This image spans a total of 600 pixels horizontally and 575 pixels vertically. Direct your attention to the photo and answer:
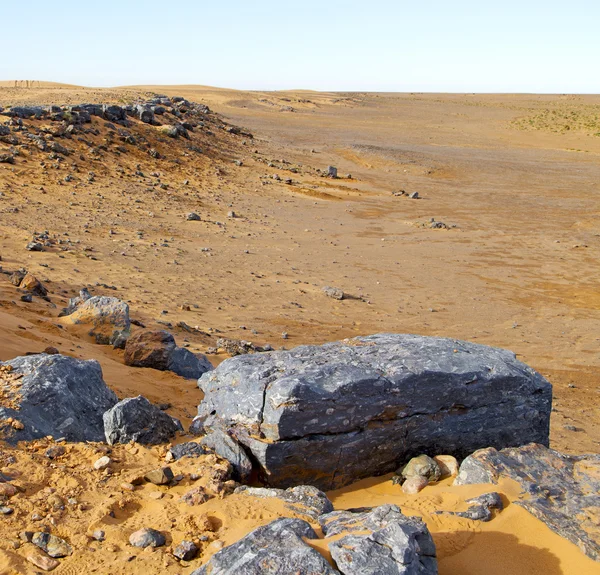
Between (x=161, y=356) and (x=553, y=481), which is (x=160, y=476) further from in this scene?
(x=161, y=356)

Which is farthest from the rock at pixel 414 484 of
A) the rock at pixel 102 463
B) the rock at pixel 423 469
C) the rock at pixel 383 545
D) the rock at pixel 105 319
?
the rock at pixel 105 319

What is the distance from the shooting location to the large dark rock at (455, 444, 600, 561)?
426cm

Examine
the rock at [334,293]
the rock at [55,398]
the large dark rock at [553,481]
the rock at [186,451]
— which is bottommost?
the rock at [334,293]

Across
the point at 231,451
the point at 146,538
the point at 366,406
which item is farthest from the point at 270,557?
the point at 366,406

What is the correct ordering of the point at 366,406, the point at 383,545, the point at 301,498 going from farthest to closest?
1. the point at 366,406
2. the point at 301,498
3. the point at 383,545

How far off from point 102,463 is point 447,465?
8.81 ft

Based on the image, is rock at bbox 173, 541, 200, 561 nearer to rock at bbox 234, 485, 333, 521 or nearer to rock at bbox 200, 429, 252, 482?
rock at bbox 234, 485, 333, 521

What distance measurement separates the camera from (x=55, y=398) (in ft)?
16.8

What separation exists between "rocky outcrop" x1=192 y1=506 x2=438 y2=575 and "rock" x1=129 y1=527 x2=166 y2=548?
513mm

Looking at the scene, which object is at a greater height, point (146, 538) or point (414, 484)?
point (146, 538)

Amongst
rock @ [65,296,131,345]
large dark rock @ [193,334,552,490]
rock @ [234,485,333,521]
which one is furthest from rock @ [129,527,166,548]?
rock @ [65,296,131,345]

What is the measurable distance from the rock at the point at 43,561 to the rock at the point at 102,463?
0.98 m

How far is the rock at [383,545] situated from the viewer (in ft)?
10.5

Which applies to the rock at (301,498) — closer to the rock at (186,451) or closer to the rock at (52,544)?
the rock at (186,451)
